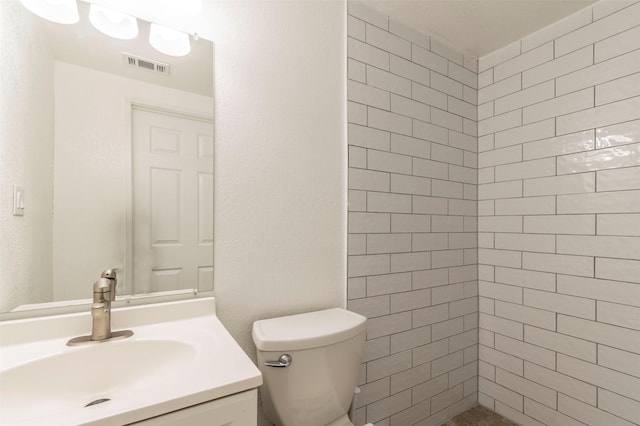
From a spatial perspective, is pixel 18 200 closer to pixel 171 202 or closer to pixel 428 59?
pixel 171 202

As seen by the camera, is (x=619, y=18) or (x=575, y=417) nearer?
(x=619, y=18)

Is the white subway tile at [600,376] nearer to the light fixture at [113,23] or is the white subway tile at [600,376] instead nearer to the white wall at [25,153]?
the white wall at [25,153]

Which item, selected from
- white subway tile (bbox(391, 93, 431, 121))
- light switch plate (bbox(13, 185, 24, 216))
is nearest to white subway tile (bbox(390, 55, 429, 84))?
white subway tile (bbox(391, 93, 431, 121))

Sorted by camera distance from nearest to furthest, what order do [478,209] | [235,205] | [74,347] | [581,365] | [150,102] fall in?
[74,347] < [150,102] < [235,205] < [581,365] < [478,209]

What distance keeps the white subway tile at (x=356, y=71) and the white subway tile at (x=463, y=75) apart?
660mm

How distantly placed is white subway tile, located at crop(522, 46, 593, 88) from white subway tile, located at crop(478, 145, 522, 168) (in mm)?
360

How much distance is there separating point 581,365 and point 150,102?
221 centimetres

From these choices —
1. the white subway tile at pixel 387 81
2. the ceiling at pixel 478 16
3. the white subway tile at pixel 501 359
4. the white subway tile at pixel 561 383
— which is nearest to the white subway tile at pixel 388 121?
the white subway tile at pixel 387 81

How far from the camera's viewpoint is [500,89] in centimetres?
184

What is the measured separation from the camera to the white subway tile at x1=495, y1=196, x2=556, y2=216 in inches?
63.0

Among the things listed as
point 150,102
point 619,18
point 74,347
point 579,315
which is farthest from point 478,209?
point 74,347

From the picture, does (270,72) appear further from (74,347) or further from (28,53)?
(74,347)

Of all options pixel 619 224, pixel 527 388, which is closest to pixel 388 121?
pixel 619 224

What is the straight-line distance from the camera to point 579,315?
4.88 ft
